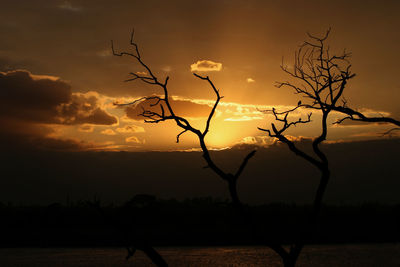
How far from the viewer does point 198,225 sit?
40.8m

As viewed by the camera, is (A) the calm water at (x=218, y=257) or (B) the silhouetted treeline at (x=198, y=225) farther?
(B) the silhouetted treeline at (x=198, y=225)

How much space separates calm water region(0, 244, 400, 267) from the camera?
27078 millimetres

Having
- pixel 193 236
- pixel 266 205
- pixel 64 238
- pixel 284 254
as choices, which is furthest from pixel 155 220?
pixel 284 254

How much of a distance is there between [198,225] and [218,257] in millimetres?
11379

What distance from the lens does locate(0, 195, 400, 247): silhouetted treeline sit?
38.7 m

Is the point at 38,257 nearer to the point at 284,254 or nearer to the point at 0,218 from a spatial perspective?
the point at 0,218

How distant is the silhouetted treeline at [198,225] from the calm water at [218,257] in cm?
355

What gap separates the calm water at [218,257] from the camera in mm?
27078

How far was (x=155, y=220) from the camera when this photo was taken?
135 ft

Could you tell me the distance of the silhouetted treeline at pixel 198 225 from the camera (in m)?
38.7

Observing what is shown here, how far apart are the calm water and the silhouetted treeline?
11.7 feet

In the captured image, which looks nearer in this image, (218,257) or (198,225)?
(218,257)

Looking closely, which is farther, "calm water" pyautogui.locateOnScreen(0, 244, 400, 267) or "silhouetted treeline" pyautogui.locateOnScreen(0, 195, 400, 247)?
"silhouetted treeline" pyautogui.locateOnScreen(0, 195, 400, 247)

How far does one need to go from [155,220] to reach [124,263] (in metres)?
13.5
